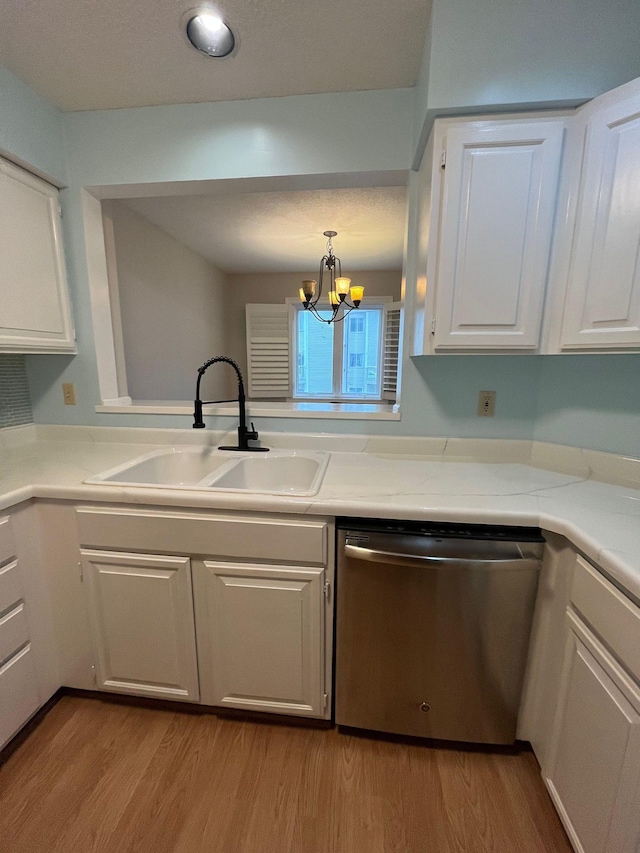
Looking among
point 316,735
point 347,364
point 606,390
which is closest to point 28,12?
point 606,390

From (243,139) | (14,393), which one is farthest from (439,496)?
(14,393)

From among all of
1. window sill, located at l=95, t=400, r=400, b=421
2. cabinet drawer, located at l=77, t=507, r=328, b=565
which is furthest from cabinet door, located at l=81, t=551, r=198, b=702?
window sill, located at l=95, t=400, r=400, b=421

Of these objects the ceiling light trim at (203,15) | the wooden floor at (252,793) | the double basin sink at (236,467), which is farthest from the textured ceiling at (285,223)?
the wooden floor at (252,793)

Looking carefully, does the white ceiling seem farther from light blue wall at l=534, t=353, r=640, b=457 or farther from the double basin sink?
the double basin sink

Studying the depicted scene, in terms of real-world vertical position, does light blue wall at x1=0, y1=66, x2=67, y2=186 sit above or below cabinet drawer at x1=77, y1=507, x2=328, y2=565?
above

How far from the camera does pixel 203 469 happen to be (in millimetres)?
1707

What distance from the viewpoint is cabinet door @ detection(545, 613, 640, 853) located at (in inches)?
29.8

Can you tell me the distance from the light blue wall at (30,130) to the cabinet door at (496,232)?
1.64 metres

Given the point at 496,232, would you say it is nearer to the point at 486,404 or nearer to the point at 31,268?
the point at 486,404

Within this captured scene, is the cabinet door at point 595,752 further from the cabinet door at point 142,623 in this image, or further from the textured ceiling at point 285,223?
the textured ceiling at point 285,223

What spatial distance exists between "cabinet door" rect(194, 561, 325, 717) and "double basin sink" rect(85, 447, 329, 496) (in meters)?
0.40

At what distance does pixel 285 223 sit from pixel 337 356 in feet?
6.77

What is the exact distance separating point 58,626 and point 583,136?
8.17ft

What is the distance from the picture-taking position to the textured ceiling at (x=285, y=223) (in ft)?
7.73
